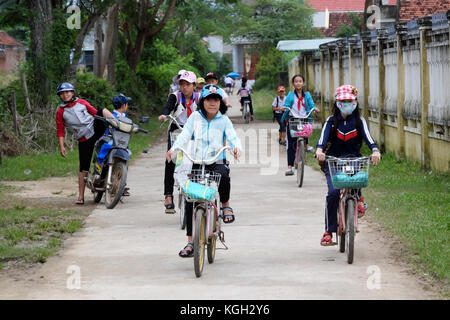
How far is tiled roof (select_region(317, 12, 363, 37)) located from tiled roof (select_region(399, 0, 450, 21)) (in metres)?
30.2

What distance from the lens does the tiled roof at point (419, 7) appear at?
39062mm

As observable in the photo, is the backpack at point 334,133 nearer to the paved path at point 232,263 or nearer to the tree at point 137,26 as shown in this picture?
the paved path at point 232,263

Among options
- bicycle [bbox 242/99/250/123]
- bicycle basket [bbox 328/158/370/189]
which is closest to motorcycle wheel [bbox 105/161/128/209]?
bicycle basket [bbox 328/158/370/189]

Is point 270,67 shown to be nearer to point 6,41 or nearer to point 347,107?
point 6,41

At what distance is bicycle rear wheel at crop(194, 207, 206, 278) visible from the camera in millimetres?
7629

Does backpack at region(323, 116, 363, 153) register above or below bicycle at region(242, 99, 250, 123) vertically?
below

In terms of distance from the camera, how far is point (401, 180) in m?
14.5

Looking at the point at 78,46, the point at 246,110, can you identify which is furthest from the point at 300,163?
the point at 246,110

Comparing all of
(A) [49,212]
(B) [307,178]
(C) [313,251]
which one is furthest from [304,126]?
(C) [313,251]

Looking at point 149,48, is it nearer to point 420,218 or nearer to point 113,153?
point 113,153

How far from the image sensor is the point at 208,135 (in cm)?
854

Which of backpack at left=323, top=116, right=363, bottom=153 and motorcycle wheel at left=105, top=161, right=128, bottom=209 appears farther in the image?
motorcycle wheel at left=105, top=161, right=128, bottom=209

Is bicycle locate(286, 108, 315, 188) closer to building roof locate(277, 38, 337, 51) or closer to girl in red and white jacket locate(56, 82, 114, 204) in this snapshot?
girl in red and white jacket locate(56, 82, 114, 204)

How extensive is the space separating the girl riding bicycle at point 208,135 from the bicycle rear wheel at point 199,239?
0.56 metres
